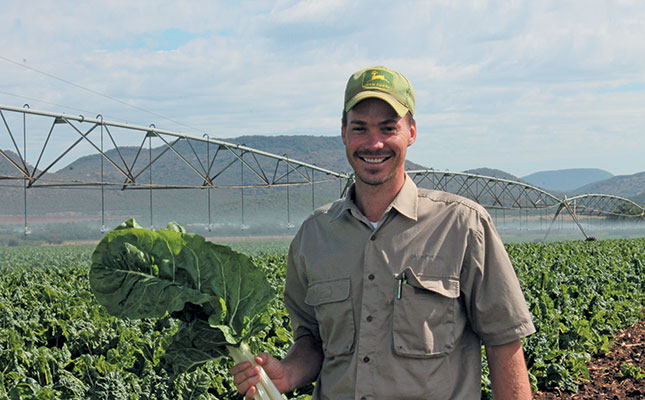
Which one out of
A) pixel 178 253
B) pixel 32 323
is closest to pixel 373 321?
pixel 178 253

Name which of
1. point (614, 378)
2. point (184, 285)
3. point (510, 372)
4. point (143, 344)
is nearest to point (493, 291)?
point (510, 372)

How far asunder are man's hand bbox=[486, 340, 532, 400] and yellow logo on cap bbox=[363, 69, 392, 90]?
3.57 ft

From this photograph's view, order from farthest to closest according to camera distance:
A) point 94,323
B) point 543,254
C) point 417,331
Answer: point 543,254 → point 94,323 → point 417,331

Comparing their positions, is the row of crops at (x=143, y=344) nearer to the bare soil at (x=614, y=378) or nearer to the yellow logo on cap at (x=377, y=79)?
the bare soil at (x=614, y=378)

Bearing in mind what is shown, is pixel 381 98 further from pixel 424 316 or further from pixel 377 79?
pixel 424 316

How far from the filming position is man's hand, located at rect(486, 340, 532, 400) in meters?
2.49

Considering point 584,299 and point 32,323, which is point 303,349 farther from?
point 584,299

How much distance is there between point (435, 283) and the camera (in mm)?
2438

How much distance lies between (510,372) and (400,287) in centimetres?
54

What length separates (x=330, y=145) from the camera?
192750mm

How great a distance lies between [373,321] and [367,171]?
58 centimetres

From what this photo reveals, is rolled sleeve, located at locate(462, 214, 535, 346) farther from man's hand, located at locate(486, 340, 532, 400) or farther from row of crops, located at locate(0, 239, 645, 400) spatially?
row of crops, located at locate(0, 239, 645, 400)

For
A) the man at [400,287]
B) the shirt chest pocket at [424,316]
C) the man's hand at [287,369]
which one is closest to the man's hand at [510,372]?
the man at [400,287]

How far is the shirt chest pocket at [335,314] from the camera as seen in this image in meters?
2.54
